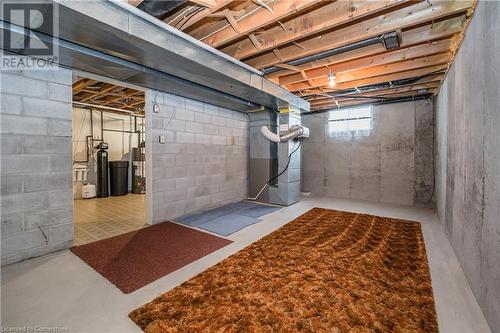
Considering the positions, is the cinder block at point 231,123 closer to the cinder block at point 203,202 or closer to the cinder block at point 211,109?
the cinder block at point 211,109

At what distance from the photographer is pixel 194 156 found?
3.84 m

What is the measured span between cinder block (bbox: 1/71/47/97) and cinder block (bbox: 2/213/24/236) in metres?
1.17

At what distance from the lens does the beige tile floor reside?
2839 mm

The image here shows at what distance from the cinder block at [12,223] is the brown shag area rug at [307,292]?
1670mm

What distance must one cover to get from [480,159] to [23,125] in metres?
3.95

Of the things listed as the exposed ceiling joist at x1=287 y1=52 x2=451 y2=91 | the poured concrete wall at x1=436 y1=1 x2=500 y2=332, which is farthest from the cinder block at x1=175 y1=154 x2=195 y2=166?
the poured concrete wall at x1=436 y1=1 x2=500 y2=332

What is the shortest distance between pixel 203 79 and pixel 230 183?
91.9 inches

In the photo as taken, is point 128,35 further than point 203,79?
No

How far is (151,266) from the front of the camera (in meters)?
2.03

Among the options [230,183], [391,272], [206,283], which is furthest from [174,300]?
[230,183]

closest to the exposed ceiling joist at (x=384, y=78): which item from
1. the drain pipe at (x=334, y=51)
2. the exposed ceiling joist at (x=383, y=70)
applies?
the exposed ceiling joist at (x=383, y=70)

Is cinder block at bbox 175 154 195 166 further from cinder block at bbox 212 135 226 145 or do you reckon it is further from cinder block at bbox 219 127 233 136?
cinder block at bbox 219 127 233 136

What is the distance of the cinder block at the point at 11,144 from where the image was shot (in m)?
2.03

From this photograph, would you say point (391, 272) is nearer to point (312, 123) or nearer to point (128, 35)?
point (128, 35)
